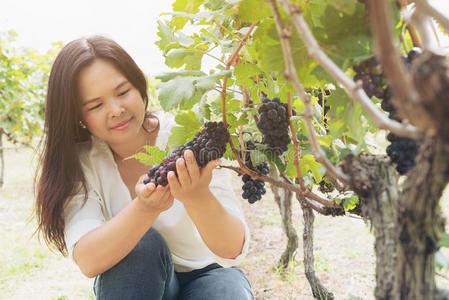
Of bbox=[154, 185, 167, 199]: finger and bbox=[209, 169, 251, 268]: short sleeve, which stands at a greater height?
bbox=[154, 185, 167, 199]: finger

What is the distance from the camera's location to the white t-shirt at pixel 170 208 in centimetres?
165

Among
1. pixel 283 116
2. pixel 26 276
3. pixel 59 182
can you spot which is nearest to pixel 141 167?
pixel 59 182

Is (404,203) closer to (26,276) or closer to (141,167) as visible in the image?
(141,167)

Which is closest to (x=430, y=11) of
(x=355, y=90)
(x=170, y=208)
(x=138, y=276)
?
(x=355, y=90)

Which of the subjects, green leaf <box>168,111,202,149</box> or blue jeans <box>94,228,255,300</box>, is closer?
green leaf <box>168,111,202,149</box>

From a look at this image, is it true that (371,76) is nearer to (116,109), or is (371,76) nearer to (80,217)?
(116,109)

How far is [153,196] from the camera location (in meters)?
1.23

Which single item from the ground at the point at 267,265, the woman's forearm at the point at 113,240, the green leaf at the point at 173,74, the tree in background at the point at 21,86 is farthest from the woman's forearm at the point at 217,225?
the tree in background at the point at 21,86

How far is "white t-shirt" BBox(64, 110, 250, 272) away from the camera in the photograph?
1652mm

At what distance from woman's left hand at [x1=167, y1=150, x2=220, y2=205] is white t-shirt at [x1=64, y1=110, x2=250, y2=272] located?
452 mm

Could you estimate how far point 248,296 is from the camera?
1.65 metres

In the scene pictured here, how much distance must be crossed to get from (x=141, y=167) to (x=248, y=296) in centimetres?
62

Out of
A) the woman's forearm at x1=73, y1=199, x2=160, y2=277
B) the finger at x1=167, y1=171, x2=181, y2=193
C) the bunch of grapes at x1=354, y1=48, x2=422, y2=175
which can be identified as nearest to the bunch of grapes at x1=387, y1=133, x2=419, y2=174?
the bunch of grapes at x1=354, y1=48, x2=422, y2=175

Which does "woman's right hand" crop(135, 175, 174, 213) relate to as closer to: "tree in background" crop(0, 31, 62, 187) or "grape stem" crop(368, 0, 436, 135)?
"grape stem" crop(368, 0, 436, 135)
